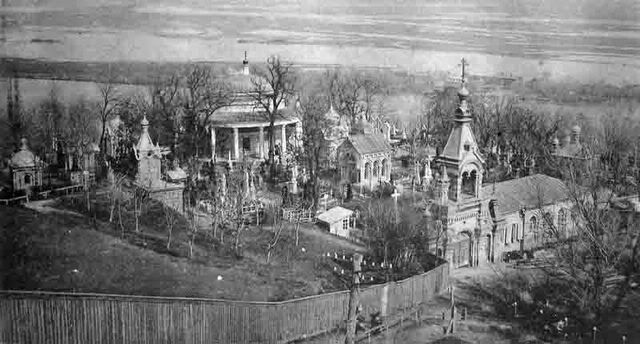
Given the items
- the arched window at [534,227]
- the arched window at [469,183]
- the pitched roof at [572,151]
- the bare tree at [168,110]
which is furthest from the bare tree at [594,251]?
the bare tree at [168,110]

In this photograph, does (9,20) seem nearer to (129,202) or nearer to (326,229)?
(129,202)

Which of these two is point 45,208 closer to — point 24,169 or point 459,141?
point 24,169

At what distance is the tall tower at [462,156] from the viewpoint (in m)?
9.44

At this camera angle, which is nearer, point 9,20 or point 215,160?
point 9,20

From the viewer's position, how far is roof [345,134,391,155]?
10.3 meters

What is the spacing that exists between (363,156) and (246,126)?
72.0 inches

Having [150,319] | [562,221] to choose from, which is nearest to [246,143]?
[150,319]

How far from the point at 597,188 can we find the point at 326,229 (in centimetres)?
369

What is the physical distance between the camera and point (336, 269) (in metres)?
8.52

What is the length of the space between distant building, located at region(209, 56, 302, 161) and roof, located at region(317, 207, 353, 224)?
132 centimetres

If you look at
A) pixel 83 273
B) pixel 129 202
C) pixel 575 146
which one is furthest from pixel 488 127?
pixel 83 273

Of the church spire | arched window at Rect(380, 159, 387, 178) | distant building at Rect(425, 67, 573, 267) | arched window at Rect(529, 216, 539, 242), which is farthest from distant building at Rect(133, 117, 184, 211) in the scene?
arched window at Rect(529, 216, 539, 242)

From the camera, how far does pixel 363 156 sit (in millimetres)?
10281

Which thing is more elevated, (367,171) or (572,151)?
(572,151)
